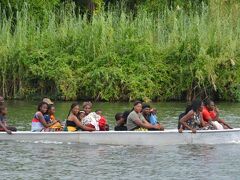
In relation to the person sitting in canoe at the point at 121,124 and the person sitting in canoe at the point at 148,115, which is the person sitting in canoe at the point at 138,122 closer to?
the person sitting in canoe at the point at 148,115

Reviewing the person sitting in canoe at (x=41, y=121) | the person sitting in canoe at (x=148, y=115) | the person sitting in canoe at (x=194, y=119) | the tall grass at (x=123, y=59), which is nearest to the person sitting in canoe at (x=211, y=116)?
the person sitting in canoe at (x=194, y=119)

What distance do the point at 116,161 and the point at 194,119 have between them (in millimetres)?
3490

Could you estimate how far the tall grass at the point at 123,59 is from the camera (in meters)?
36.4

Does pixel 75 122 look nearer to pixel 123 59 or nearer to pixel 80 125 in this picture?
pixel 80 125

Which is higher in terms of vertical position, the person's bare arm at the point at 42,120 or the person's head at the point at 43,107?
the person's head at the point at 43,107

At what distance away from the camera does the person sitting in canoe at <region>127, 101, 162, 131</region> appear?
2200cm

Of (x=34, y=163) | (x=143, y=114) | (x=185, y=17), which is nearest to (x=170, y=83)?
(x=185, y=17)

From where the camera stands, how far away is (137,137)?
71.2 ft

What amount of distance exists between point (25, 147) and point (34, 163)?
244cm

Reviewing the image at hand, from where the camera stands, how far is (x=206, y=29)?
37438 mm

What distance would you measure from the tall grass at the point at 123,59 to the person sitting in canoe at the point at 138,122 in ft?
45.1

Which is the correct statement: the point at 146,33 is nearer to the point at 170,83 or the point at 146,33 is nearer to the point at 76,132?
the point at 170,83

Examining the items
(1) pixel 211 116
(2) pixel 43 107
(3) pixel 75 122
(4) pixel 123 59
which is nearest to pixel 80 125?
(3) pixel 75 122

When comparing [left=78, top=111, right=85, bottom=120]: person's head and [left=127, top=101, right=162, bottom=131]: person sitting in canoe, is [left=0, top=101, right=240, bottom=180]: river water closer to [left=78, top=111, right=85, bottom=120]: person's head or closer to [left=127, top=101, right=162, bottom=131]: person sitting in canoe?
[left=127, top=101, right=162, bottom=131]: person sitting in canoe
